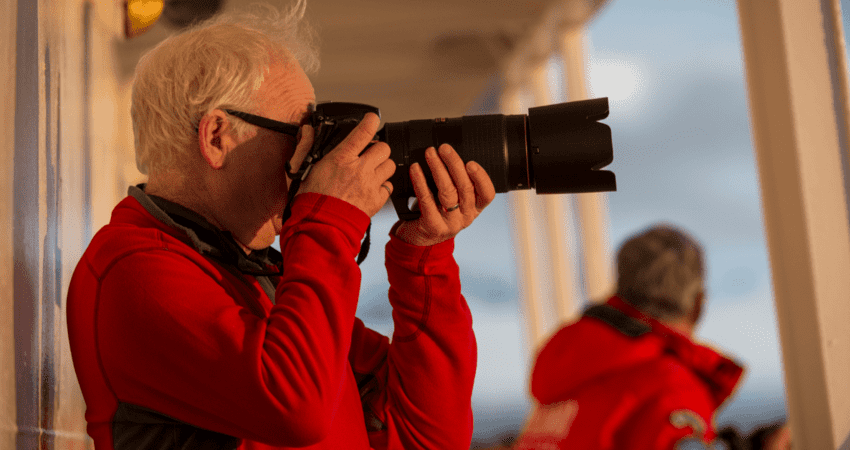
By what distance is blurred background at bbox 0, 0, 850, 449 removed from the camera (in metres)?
0.78

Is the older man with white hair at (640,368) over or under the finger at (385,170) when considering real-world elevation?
under

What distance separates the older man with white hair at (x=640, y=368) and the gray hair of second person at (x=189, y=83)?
3.10ft

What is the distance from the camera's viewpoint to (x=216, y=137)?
754 millimetres

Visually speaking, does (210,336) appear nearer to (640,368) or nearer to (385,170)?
(385,170)

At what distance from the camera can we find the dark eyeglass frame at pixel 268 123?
745mm

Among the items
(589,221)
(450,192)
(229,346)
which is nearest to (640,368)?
(450,192)

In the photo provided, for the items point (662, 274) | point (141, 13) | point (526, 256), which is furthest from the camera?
point (526, 256)

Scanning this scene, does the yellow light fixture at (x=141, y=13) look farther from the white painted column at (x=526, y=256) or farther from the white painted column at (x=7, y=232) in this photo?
the white painted column at (x=526, y=256)

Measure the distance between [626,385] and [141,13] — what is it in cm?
120

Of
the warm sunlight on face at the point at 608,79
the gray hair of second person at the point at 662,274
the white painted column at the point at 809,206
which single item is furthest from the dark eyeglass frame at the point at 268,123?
the warm sunlight on face at the point at 608,79

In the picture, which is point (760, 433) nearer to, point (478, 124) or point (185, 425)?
point (478, 124)

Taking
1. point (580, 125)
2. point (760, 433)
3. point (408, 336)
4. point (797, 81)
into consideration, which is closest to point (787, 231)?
point (797, 81)

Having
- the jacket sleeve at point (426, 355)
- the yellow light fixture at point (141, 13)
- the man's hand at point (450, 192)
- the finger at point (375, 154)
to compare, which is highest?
the yellow light fixture at point (141, 13)

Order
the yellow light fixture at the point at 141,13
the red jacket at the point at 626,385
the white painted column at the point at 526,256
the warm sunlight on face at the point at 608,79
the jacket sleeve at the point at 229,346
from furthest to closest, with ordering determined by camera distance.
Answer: the white painted column at the point at 526,256
the warm sunlight on face at the point at 608,79
the red jacket at the point at 626,385
the yellow light fixture at the point at 141,13
the jacket sleeve at the point at 229,346
